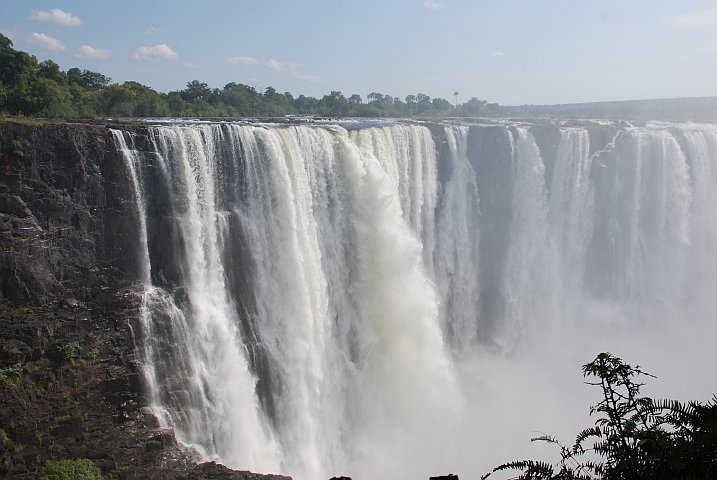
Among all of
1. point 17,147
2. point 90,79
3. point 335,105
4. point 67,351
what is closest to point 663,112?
point 335,105

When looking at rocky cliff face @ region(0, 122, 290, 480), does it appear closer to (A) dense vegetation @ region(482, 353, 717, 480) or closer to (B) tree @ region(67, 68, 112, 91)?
(A) dense vegetation @ region(482, 353, 717, 480)

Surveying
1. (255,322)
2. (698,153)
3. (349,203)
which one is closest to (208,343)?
(255,322)

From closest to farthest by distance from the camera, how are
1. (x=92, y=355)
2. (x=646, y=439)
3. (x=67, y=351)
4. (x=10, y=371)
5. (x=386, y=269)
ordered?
1. (x=646, y=439)
2. (x=10, y=371)
3. (x=67, y=351)
4. (x=92, y=355)
5. (x=386, y=269)

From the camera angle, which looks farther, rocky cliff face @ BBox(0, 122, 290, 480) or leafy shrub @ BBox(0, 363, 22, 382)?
leafy shrub @ BBox(0, 363, 22, 382)

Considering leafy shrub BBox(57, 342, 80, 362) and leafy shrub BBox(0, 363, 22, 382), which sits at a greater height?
leafy shrub BBox(57, 342, 80, 362)

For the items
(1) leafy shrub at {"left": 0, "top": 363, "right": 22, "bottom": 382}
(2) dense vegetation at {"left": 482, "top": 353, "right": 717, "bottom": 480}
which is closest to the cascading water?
(1) leafy shrub at {"left": 0, "top": 363, "right": 22, "bottom": 382}

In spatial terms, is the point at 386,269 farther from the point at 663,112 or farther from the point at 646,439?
the point at 663,112
